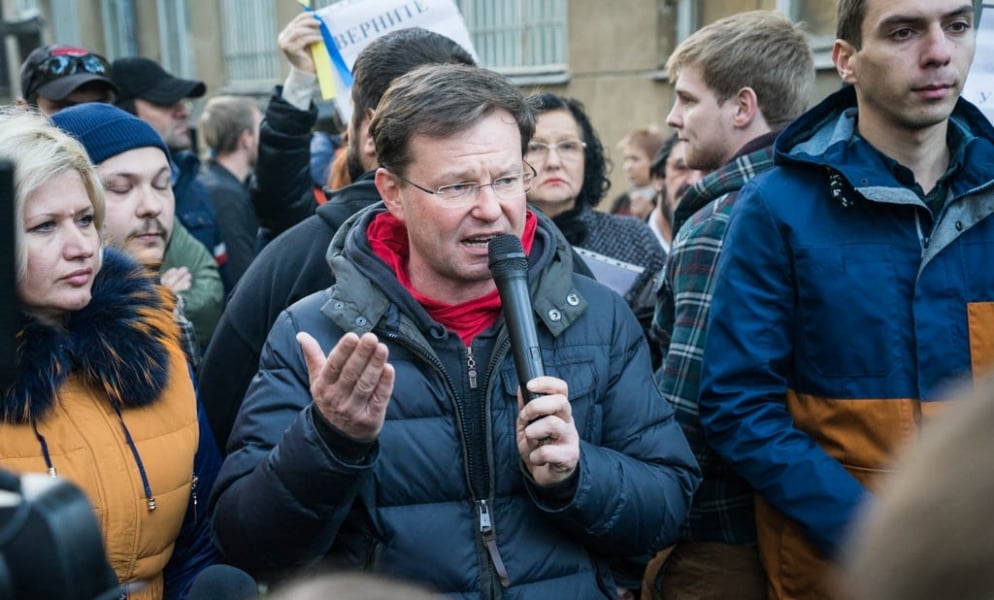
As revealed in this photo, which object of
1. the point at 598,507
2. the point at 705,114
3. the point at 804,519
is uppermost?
the point at 705,114

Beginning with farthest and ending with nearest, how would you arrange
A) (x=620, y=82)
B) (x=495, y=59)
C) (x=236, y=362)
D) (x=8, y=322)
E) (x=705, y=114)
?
(x=495, y=59), (x=620, y=82), (x=705, y=114), (x=236, y=362), (x=8, y=322)

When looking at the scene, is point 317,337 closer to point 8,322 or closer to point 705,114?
point 8,322

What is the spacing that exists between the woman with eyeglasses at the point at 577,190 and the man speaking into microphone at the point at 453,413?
76.3 inches

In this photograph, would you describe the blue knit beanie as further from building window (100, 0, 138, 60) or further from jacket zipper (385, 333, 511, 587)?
building window (100, 0, 138, 60)

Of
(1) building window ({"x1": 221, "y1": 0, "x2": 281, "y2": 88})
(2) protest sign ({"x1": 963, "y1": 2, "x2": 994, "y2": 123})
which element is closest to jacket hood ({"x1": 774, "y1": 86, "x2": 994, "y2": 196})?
(2) protest sign ({"x1": 963, "y1": 2, "x2": 994, "y2": 123})

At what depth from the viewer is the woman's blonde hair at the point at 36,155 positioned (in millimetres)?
2430

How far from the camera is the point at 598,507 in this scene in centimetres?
221

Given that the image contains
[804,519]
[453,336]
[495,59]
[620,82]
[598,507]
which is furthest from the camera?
[495,59]

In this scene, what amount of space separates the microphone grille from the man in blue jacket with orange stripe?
745 millimetres

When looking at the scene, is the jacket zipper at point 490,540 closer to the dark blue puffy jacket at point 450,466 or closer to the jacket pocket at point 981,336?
the dark blue puffy jacket at point 450,466

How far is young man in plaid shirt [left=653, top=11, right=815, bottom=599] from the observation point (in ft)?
9.80

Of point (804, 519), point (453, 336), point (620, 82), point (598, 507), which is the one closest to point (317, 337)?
point (453, 336)

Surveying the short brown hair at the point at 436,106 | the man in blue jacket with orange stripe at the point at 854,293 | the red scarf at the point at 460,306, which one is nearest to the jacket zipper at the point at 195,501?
the red scarf at the point at 460,306

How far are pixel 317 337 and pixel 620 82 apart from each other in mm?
8154
